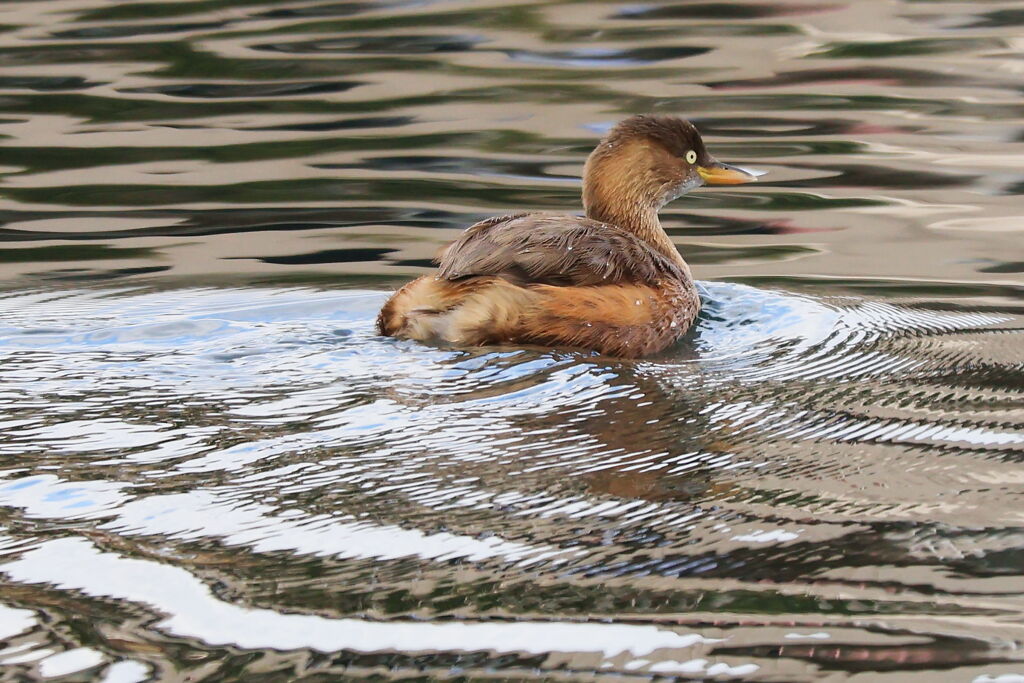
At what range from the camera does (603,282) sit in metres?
6.34

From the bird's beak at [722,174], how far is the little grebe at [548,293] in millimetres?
1037

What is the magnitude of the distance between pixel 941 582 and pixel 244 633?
65.1 inches

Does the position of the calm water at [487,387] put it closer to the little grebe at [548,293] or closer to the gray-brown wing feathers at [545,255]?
the little grebe at [548,293]

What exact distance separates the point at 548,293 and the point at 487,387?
71 centimetres

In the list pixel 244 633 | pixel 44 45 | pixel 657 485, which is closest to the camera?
pixel 244 633

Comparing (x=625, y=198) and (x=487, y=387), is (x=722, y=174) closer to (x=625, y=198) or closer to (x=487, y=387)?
(x=625, y=198)

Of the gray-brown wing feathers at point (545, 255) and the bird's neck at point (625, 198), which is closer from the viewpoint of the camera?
the gray-brown wing feathers at point (545, 255)

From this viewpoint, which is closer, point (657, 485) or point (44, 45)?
point (657, 485)

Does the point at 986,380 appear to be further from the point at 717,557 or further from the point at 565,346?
the point at 717,557

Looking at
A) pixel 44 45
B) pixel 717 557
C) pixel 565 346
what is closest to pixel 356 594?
pixel 717 557

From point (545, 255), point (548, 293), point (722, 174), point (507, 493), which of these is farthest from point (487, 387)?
point (722, 174)

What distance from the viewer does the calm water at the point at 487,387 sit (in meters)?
3.57

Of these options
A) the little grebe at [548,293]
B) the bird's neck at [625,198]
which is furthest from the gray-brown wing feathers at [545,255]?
the bird's neck at [625,198]

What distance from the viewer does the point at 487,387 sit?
5.61 meters
